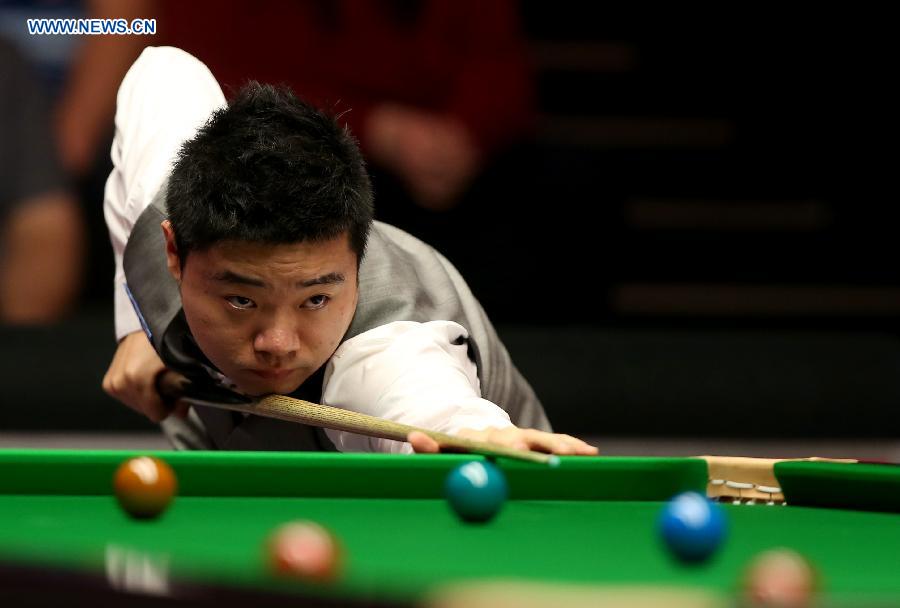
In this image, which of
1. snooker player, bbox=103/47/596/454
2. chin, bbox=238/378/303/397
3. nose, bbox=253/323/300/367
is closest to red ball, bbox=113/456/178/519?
snooker player, bbox=103/47/596/454

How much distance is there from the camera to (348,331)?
8.05 feet

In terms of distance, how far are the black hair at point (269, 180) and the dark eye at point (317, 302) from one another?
104 millimetres

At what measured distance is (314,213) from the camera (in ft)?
7.52

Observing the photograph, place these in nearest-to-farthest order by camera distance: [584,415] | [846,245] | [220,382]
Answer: [220,382] < [584,415] < [846,245]

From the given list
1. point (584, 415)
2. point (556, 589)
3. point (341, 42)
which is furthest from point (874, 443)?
point (556, 589)

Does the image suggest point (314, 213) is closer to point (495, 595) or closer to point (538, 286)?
point (495, 595)

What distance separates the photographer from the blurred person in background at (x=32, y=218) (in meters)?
5.44

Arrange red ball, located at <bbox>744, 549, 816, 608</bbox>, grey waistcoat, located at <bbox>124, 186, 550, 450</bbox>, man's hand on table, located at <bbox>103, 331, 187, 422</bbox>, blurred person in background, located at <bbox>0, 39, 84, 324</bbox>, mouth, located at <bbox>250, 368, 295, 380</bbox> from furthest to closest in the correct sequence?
blurred person in background, located at <bbox>0, 39, 84, 324</bbox>
man's hand on table, located at <bbox>103, 331, 187, 422</bbox>
grey waistcoat, located at <bbox>124, 186, 550, 450</bbox>
mouth, located at <bbox>250, 368, 295, 380</bbox>
red ball, located at <bbox>744, 549, 816, 608</bbox>

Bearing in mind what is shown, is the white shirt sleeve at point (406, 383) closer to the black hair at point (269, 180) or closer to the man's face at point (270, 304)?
the man's face at point (270, 304)

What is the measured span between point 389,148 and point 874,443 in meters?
2.23

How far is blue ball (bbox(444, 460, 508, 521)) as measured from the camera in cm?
170

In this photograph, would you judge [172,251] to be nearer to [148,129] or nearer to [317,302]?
[317,302]

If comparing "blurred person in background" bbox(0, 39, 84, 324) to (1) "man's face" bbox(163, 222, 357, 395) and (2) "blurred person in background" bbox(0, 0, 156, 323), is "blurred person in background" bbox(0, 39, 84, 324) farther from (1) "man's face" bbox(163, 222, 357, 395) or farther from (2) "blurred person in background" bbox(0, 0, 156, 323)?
(1) "man's face" bbox(163, 222, 357, 395)

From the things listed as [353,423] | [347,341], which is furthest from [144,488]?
[347,341]
